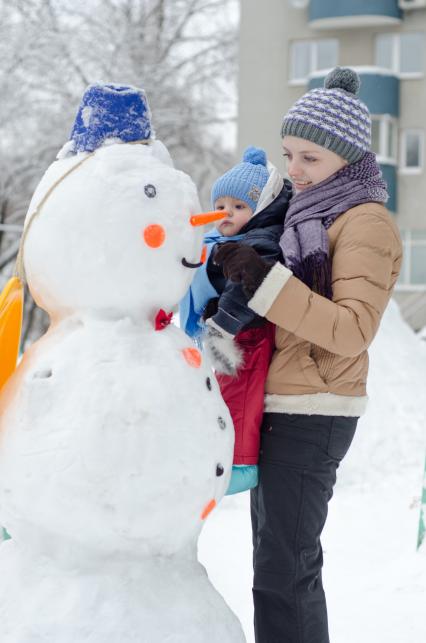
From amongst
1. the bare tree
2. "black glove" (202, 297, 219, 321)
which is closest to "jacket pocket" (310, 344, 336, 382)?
"black glove" (202, 297, 219, 321)

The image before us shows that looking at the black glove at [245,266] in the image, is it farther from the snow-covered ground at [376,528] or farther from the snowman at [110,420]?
the snow-covered ground at [376,528]

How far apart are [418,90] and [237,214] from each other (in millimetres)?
17907

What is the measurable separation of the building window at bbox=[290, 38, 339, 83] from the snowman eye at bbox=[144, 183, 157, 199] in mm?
18086

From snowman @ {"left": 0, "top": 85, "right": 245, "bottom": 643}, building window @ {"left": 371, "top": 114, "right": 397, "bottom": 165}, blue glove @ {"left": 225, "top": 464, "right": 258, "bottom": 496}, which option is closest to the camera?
snowman @ {"left": 0, "top": 85, "right": 245, "bottom": 643}

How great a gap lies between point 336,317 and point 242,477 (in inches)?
21.3

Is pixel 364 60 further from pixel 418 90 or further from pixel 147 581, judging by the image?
pixel 147 581

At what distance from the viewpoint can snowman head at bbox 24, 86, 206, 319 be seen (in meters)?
2.20

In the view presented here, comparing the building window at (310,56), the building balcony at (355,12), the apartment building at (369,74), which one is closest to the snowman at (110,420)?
the apartment building at (369,74)

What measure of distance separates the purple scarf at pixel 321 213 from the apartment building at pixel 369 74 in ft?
53.1

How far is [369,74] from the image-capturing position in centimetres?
1858

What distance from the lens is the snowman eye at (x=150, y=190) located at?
2229 millimetres

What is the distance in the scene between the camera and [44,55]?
1677 centimetres

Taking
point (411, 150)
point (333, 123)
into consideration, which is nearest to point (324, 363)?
point (333, 123)

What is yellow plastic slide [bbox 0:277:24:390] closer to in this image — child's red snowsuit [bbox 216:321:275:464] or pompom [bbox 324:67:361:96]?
child's red snowsuit [bbox 216:321:275:464]
